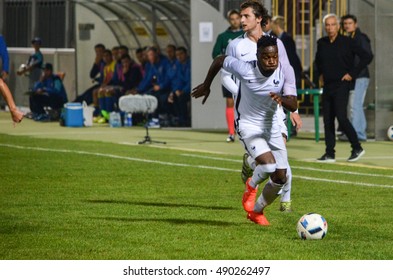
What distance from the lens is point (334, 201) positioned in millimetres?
16109

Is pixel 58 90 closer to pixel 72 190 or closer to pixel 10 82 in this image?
pixel 10 82

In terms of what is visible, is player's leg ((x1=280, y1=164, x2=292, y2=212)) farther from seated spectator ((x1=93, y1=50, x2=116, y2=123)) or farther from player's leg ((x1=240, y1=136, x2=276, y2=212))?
seated spectator ((x1=93, y1=50, x2=116, y2=123))

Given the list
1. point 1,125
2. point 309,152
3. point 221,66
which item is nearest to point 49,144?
point 309,152

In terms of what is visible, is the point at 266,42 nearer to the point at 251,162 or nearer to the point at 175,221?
the point at 175,221

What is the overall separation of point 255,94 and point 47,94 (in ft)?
68.3

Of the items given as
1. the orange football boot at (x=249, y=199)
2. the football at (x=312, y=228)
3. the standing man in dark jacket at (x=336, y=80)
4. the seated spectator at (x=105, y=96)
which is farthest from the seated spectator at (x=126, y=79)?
the football at (x=312, y=228)

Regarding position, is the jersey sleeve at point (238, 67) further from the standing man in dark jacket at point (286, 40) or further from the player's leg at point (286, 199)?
the standing man in dark jacket at point (286, 40)

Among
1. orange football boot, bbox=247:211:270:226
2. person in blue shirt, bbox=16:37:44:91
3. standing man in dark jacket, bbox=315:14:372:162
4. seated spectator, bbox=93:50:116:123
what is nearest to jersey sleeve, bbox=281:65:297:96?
orange football boot, bbox=247:211:270:226

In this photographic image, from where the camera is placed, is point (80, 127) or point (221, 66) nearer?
point (221, 66)

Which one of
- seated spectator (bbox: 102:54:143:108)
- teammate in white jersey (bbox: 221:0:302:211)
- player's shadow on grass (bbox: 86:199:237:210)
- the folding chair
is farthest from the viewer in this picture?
seated spectator (bbox: 102:54:143:108)

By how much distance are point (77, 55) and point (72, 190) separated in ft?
59.2

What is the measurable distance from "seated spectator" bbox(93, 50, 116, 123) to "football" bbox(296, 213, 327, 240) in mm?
20127

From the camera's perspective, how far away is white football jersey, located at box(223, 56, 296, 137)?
13758 mm

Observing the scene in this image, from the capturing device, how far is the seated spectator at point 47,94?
34.3m
